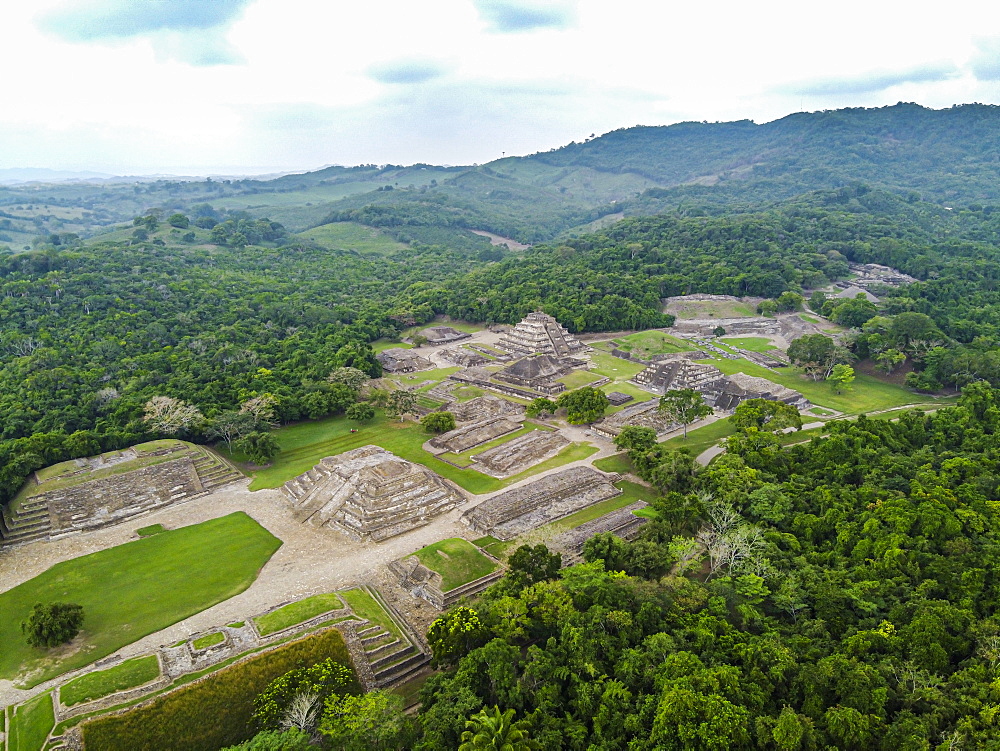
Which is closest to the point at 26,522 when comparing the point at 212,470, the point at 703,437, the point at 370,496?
the point at 212,470

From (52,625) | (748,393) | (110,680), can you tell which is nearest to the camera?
(110,680)

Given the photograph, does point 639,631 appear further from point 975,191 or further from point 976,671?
point 975,191

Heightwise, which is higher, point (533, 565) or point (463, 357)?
point (533, 565)

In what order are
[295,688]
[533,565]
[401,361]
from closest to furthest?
[295,688] → [533,565] → [401,361]

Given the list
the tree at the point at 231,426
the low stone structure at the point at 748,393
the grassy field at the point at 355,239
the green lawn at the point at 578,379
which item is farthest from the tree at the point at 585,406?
the grassy field at the point at 355,239

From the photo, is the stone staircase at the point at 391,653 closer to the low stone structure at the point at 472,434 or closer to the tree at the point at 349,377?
the low stone structure at the point at 472,434

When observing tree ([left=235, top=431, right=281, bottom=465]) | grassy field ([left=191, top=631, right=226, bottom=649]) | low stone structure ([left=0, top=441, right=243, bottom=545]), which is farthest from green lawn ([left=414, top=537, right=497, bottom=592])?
low stone structure ([left=0, top=441, right=243, bottom=545])

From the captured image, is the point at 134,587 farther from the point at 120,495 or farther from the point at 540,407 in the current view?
the point at 540,407
